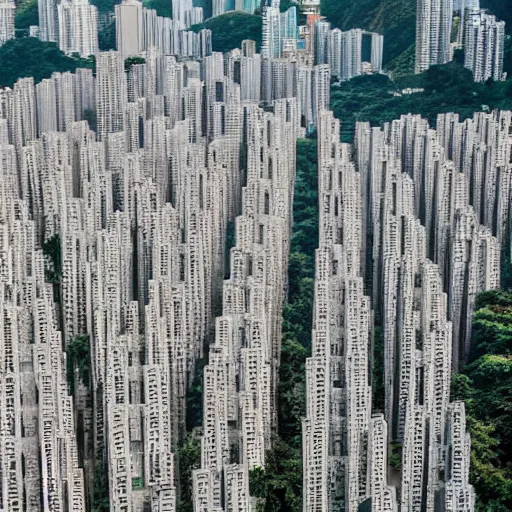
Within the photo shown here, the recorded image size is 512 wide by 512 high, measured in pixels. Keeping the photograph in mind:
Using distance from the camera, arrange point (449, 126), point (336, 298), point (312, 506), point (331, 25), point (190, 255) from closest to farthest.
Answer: point (312, 506), point (336, 298), point (190, 255), point (449, 126), point (331, 25)

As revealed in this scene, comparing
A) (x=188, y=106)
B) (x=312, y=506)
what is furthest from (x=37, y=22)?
(x=312, y=506)

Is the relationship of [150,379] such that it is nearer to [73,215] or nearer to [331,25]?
[73,215]

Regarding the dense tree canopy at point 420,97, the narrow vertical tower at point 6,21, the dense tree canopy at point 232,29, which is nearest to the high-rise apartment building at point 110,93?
the dense tree canopy at point 420,97

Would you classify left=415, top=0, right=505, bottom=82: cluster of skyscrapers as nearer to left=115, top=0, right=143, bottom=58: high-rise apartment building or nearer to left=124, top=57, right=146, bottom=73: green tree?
left=124, top=57, right=146, bottom=73: green tree

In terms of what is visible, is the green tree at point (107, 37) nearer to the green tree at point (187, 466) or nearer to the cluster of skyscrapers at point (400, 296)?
the cluster of skyscrapers at point (400, 296)

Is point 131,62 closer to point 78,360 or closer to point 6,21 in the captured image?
point 6,21

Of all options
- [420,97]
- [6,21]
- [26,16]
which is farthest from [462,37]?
[26,16]
